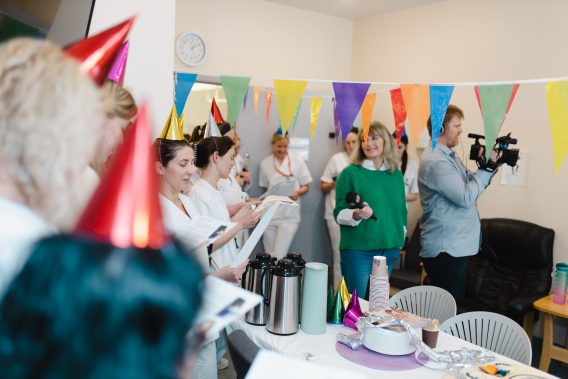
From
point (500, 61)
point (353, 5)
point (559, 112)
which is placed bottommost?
point (559, 112)

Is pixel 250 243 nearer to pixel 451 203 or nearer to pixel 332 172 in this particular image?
pixel 451 203

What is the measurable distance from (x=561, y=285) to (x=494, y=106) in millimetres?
1227

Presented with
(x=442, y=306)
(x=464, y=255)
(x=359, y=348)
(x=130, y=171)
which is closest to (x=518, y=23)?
(x=464, y=255)

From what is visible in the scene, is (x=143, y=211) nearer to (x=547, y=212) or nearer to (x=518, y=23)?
(x=547, y=212)

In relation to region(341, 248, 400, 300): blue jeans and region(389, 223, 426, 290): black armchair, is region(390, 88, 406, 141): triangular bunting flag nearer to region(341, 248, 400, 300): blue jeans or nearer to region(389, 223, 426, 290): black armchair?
region(341, 248, 400, 300): blue jeans

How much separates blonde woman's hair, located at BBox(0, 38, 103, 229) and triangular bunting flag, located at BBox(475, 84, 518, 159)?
2331 mm

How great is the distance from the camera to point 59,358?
49 cm

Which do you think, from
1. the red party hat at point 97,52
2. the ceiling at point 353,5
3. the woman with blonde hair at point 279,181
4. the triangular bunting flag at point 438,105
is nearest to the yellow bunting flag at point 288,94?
the triangular bunting flag at point 438,105

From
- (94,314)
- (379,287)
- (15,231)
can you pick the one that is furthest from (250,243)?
(94,314)

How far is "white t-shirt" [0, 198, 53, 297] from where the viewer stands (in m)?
0.63

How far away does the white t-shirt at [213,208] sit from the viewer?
226 cm

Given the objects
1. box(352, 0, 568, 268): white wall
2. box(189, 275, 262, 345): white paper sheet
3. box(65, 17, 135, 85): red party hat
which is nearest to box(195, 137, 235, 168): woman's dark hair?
box(65, 17, 135, 85): red party hat

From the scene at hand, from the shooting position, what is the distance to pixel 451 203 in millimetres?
2637

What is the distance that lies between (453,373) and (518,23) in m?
3.34
